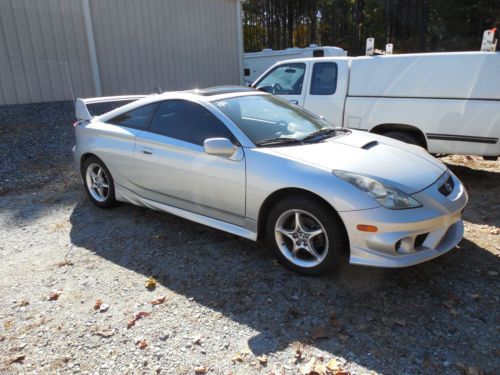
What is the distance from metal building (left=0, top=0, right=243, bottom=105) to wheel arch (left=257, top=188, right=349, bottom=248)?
346 inches

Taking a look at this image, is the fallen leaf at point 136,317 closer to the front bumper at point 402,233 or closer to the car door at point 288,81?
the front bumper at point 402,233

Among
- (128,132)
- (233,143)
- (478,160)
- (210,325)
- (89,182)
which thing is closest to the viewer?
(210,325)

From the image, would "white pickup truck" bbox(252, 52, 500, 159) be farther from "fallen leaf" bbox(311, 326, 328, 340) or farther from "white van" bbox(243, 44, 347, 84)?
"white van" bbox(243, 44, 347, 84)

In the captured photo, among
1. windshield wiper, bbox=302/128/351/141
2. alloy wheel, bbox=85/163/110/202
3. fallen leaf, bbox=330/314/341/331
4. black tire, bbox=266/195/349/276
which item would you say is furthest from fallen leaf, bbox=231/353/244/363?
alloy wheel, bbox=85/163/110/202

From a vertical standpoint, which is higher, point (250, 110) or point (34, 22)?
point (34, 22)

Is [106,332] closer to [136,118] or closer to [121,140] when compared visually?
[121,140]

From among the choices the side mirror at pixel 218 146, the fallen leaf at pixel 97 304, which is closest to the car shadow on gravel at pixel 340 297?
the fallen leaf at pixel 97 304

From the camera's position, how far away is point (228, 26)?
14.1 m

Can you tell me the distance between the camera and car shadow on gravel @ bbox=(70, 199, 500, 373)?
2539mm

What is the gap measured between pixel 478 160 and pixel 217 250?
570 centimetres

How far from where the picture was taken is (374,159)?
3.32 metres

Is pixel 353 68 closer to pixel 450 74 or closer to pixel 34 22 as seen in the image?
pixel 450 74

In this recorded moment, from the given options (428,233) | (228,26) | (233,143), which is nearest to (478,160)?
(428,233)

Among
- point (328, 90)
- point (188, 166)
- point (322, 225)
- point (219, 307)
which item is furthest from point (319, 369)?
point (328, 90)
